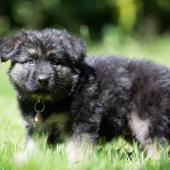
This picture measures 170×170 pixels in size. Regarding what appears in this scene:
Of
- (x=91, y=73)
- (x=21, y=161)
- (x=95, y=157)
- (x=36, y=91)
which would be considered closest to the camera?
(x=21, y=161)

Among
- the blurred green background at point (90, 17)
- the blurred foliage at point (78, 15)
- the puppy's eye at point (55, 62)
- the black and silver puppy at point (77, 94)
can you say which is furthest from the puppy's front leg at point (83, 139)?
the blurred foliage at point (78, 15)

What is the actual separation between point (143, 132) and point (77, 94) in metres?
0.72

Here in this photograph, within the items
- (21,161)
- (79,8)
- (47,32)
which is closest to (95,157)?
(21,161)

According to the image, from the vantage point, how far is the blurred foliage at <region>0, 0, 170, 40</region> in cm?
1700

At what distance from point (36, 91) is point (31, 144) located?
509mm

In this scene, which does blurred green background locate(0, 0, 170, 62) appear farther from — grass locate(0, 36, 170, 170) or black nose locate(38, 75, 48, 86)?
black nose locate(38, 75, 48, 86)

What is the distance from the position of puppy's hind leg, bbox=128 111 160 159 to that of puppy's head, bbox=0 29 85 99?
0.67m

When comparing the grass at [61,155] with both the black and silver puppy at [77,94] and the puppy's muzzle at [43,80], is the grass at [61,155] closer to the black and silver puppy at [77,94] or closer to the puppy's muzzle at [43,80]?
the black and silver puppy at [77,94]

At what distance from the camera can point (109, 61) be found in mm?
6211

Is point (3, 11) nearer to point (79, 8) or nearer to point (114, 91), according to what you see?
→ point (79, 8)

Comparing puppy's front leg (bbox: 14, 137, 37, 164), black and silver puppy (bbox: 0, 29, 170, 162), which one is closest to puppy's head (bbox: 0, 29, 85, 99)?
black and silver puppy (bbox: 0, 29, 170, 162)

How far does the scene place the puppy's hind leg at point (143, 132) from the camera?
5.70 meters

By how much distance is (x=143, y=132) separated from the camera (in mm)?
5809

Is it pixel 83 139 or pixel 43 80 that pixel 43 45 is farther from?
pixel 83 139
